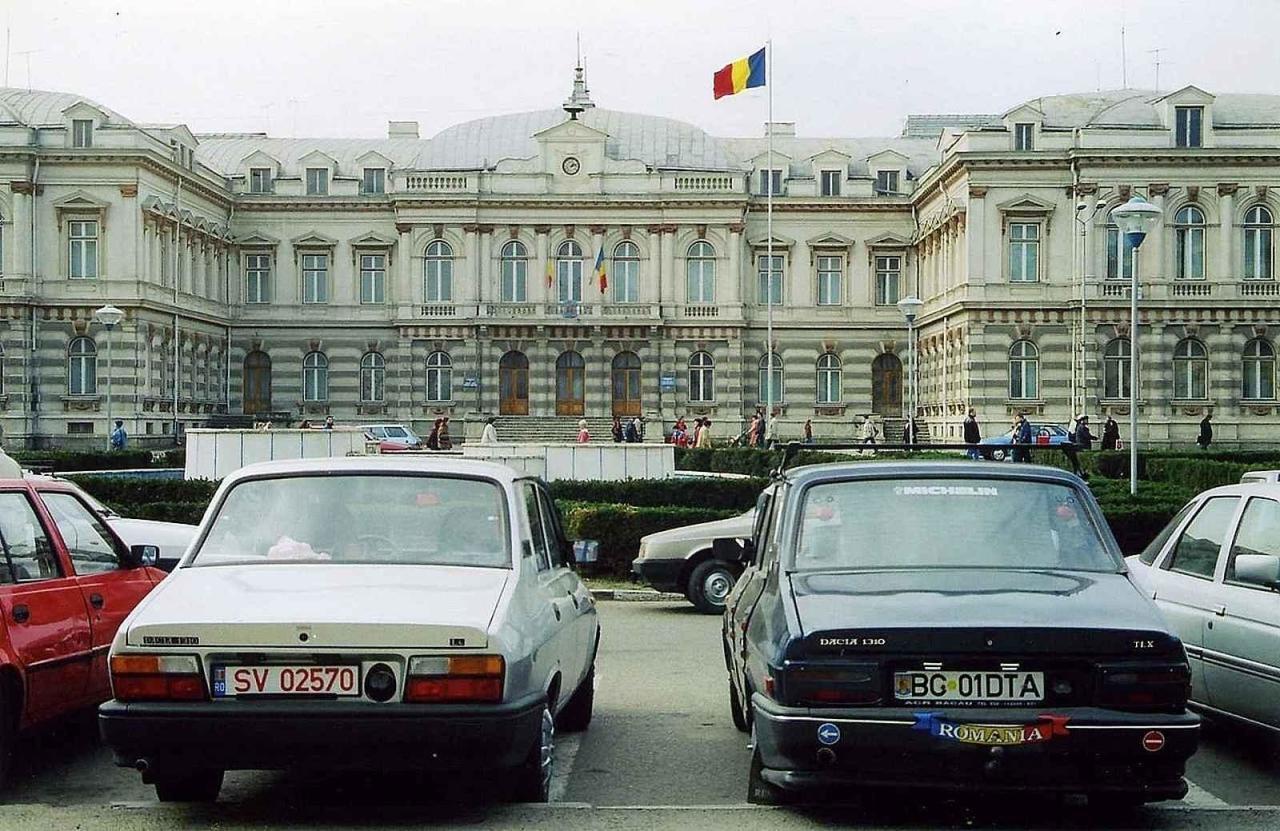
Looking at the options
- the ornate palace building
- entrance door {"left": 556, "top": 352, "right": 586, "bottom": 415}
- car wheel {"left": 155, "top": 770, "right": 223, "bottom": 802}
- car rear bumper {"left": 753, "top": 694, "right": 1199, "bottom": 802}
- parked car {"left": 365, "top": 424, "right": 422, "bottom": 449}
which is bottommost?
car wheel {"left": 155, "top": 770, "right": 223, "bottom": 802}

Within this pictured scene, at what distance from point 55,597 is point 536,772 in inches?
125

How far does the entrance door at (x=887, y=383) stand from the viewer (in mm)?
65688

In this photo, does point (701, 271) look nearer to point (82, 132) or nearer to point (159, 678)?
point (82, 132)

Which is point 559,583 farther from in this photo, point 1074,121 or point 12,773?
point 1074,121

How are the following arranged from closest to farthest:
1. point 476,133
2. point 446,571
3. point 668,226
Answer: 1. point 446,571
2. point 668,226
3. point 476,133

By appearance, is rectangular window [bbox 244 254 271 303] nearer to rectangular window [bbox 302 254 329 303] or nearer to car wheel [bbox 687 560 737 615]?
rectangular window [bbox 302 254 329 303]

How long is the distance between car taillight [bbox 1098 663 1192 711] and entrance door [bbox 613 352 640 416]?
189 feet

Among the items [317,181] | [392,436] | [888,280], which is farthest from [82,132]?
[888,280]

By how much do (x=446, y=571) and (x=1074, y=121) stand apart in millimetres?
52870

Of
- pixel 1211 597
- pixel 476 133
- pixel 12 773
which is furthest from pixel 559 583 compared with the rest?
pixel 476 133

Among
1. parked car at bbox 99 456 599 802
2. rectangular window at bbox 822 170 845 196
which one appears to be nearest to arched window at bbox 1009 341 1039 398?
rectangular window at bbox 822 170 845 196

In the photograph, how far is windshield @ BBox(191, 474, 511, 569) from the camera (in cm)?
796

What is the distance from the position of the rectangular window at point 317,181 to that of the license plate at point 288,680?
200 feet

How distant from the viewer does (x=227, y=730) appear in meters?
6.76
